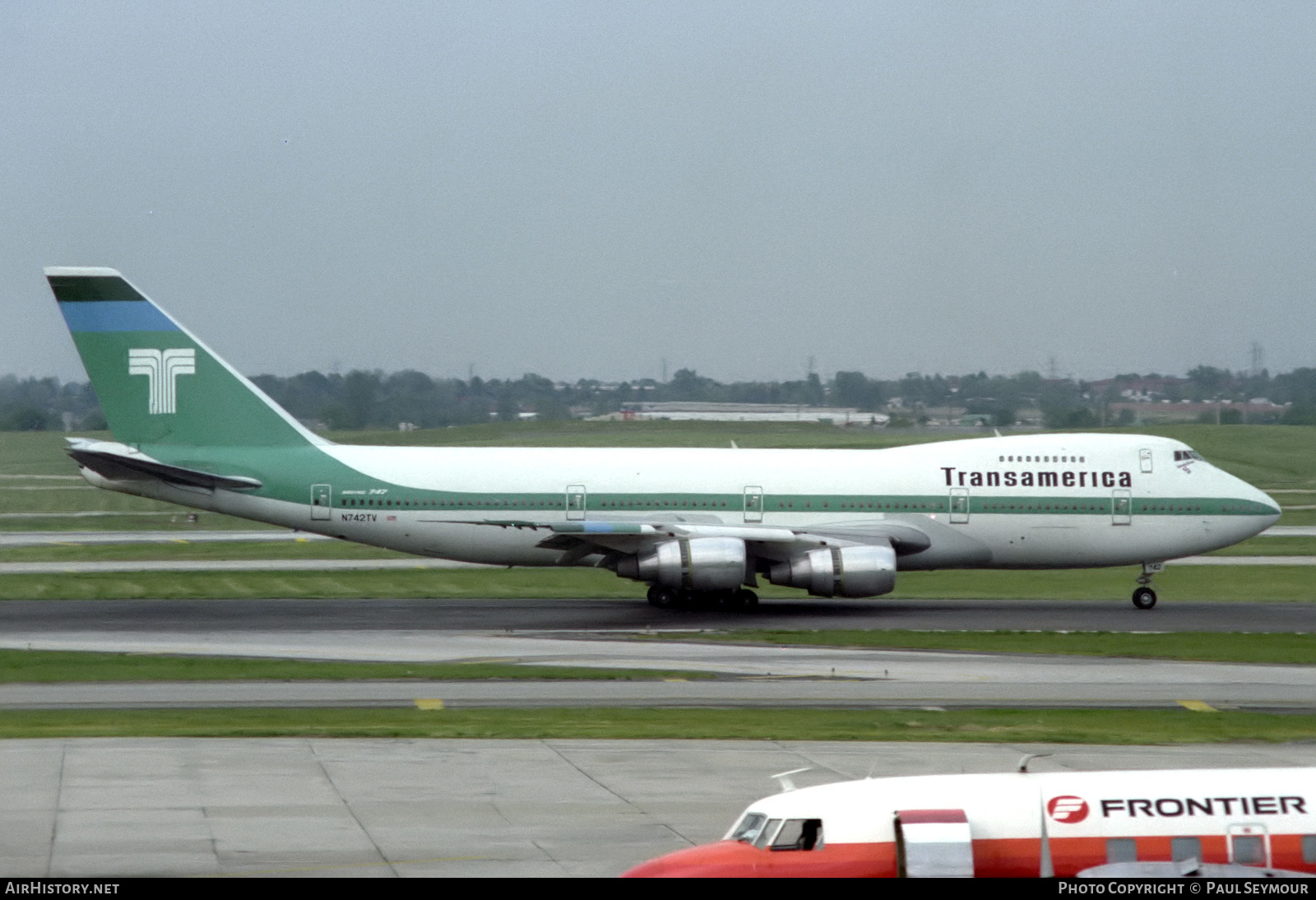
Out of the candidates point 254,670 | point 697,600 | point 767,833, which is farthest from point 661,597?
point 767,833

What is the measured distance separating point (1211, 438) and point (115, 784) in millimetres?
97302

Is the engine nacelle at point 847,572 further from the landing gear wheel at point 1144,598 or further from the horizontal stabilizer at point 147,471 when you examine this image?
the horizontal stabilizer at point 147,471

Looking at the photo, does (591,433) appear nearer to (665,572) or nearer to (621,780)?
(665,572)

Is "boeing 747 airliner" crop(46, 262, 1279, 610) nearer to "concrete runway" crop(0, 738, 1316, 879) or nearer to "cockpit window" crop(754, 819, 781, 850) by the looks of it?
"concrete runway" crop(0, 738, 1316, 879)

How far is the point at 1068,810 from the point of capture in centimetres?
1215

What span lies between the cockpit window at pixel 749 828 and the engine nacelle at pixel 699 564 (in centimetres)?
2538

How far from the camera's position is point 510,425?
106 metres

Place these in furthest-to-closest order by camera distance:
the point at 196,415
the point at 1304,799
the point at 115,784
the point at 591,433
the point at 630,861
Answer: the point at 591,433, the point at 196,415, the point at 115,784, the point at 630,861, the point at 1304,799

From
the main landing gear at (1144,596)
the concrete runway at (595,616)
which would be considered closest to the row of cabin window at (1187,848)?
the concrete runway at (595,616)

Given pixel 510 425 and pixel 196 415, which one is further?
pixel 510 425

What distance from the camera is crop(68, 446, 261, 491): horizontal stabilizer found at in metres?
38.8

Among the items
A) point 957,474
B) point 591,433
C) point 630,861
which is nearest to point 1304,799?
point 630,861

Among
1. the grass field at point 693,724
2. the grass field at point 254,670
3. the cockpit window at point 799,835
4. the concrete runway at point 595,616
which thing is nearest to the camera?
the cockpit window at point 799,835

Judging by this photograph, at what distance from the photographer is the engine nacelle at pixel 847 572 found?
126 ft
